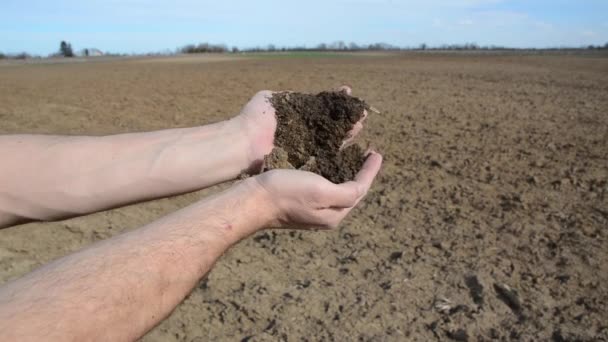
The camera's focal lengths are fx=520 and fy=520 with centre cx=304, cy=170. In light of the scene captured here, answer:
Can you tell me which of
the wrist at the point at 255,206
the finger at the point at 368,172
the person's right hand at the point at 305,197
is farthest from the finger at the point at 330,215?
the wrist at the point at 255,206

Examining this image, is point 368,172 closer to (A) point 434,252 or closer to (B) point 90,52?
(A) point 434,252

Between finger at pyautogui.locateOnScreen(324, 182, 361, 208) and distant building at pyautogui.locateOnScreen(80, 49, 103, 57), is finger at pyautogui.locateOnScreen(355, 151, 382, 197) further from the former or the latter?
distant building at pyautogui.locateOnScreen(80, 49, 103, 57)

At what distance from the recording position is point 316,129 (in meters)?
2.80

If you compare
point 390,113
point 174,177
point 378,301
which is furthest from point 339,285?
point 390,113

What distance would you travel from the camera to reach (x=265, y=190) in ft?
6.22

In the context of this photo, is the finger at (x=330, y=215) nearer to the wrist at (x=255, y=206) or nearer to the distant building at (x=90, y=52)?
the wrist at (x=255, y=206)

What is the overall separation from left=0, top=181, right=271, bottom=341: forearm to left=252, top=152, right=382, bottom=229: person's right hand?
10.3 inches

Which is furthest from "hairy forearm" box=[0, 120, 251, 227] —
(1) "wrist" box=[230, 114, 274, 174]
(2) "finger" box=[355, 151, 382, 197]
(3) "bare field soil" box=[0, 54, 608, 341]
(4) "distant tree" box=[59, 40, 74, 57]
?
(4) "distant tree" box=[59, 40, 74, 57]

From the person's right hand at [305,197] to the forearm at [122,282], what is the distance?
0.26 meters

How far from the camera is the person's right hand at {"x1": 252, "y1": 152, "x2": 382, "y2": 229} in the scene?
193cm

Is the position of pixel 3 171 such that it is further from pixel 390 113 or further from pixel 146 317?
pixel 390 113

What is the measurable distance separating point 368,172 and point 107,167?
1164mm

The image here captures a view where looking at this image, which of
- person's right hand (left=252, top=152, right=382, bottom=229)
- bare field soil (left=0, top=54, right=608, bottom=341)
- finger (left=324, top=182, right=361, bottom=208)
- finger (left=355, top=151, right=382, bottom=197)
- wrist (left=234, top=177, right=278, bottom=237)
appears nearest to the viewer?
wrist (left=234, top=177, right=278, bottom=237)

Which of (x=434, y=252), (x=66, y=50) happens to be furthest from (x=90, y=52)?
(x=434, y=252)
